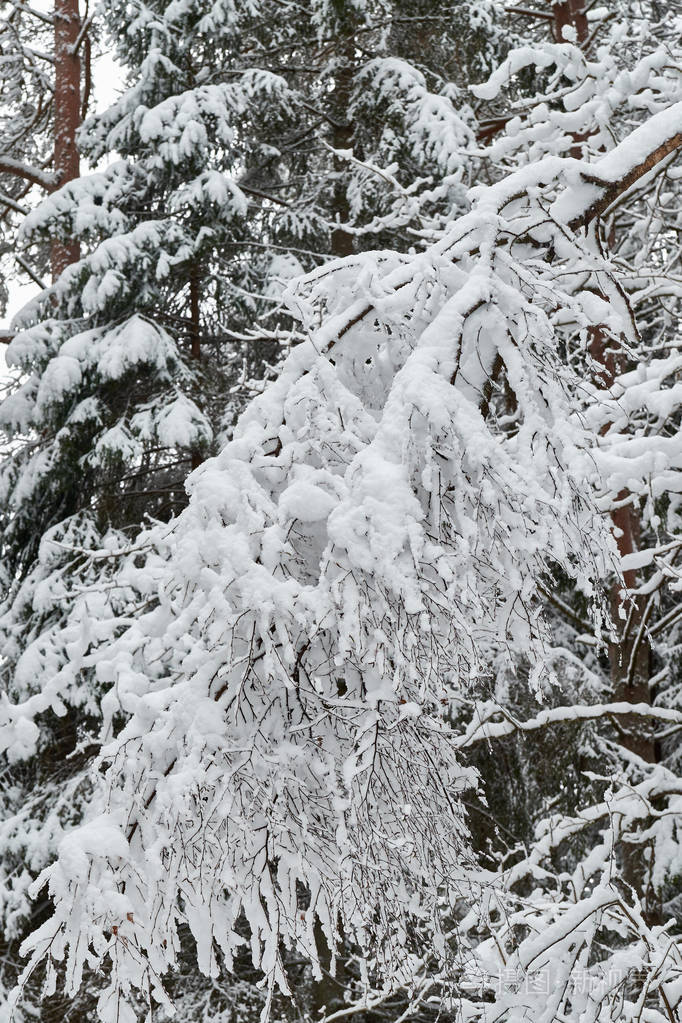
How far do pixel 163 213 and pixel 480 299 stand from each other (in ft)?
23.0

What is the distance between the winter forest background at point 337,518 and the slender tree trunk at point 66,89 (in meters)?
0.04

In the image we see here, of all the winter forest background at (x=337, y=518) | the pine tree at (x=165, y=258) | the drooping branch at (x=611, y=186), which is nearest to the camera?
the winter forest background at (x=337, y=518)

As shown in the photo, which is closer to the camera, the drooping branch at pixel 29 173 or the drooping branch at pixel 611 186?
the drooping branch at pixel 611 186

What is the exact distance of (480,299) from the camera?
186cm

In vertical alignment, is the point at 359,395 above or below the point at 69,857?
above

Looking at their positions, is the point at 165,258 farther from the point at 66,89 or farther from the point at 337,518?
the point at 337,518

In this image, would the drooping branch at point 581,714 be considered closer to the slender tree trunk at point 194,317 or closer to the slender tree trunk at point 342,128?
the slender tree trunk at point 194,317

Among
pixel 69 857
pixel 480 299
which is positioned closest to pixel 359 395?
pixel 480 299

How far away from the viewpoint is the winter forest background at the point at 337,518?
173cm

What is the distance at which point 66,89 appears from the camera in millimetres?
10055

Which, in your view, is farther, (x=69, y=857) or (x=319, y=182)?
(x=319, y=182)

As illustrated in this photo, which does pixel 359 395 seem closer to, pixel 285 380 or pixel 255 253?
pixel 285 380

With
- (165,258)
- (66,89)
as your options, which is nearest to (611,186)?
(165,258)

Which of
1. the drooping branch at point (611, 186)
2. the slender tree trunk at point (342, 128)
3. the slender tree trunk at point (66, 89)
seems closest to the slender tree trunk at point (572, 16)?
the slender tree trunk at point (342, 128)
